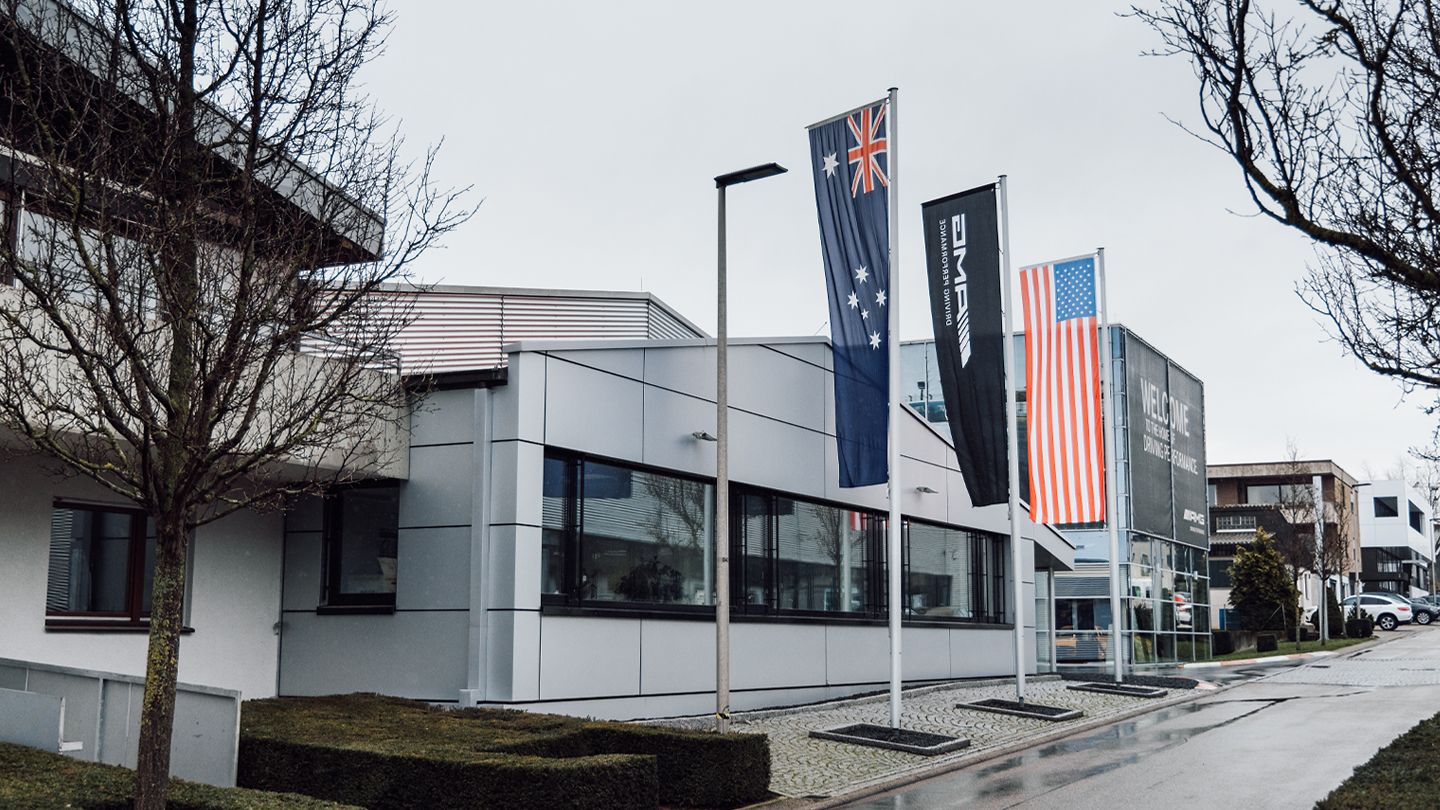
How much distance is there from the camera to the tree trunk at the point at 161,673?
27.0ft

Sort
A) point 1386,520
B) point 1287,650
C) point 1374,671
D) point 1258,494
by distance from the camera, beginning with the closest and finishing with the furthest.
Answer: point 1374,671 < point 1287,650 < point 1258,494 < point 1386,520

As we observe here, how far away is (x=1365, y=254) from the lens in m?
8.07

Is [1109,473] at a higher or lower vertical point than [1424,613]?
higher

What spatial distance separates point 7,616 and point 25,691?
2413 mm

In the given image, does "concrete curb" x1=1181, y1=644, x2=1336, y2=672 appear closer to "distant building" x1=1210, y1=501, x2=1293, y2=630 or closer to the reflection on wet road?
the reflection on wet road

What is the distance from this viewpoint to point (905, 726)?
1845 cm

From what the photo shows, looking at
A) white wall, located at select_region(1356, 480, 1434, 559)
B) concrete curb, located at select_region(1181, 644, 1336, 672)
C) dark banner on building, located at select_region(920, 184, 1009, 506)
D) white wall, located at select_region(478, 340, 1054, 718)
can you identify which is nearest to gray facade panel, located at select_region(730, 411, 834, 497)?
white wall, located at select_region(478, 340, 1054, 718)

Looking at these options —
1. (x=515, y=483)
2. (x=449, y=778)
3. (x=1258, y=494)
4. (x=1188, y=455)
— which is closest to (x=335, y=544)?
(x=515, y=483)

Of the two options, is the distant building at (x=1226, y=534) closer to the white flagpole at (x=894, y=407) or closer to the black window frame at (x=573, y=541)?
the white flagpole at (x=894, y=407)

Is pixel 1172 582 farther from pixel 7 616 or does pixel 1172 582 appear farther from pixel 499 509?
pixel 7 616

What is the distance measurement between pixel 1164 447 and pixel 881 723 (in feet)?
77.8

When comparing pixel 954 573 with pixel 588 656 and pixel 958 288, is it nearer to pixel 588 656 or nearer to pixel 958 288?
pixel 958 288

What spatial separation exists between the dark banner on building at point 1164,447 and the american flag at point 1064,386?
41.9ft

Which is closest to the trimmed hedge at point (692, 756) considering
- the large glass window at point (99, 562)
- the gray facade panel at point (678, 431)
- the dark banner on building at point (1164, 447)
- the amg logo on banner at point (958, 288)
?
the gray facade panel at point (678, 431)
